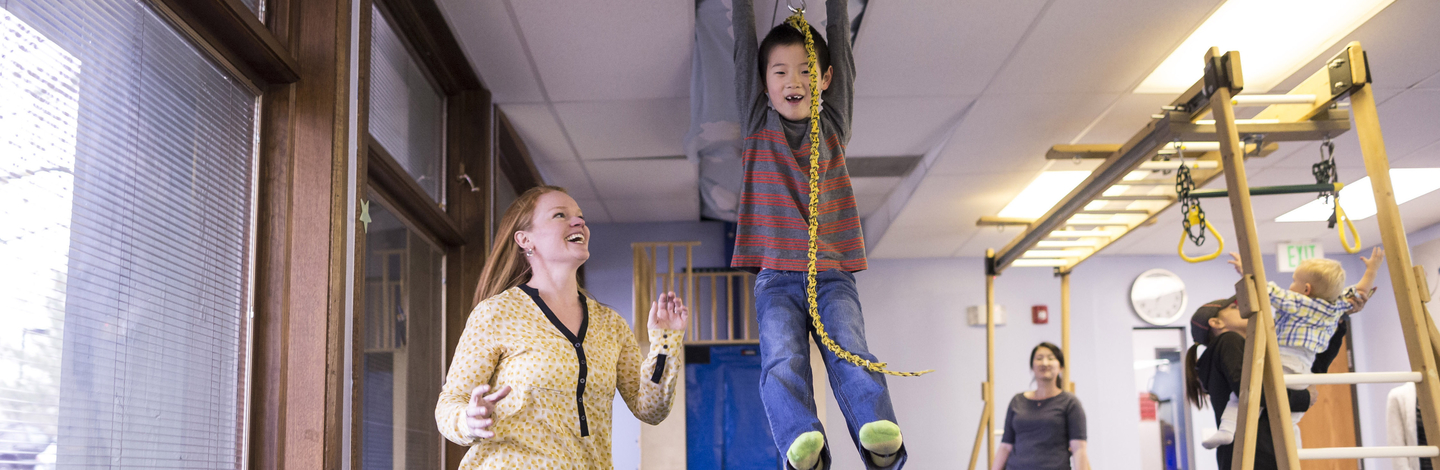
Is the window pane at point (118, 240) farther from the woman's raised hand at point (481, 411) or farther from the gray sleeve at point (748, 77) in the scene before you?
the gray sleeve at point (748, 77)

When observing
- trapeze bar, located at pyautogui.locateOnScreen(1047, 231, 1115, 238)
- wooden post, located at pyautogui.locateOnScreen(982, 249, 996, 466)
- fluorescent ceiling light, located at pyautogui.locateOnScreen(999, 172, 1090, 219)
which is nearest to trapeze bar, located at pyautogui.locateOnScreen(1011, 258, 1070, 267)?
wooden post, located at pyautogui.locateOnScreen(982, 249, 996, 466)

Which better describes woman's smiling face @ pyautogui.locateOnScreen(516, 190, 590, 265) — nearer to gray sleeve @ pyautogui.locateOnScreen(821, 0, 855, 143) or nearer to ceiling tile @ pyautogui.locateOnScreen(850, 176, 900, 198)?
gray sleeve @ pyautogui.locateOnScreen(821, 0, 855, 143)

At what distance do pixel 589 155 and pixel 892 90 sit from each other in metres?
1.85

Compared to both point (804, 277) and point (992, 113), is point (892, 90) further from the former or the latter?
point (804, 277)

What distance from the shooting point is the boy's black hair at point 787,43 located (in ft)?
9.26

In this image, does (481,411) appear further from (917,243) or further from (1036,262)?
(917,243)

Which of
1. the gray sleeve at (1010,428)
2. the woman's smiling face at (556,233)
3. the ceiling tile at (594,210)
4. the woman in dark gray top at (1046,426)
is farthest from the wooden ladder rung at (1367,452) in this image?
the ceiling tile at (594,210)

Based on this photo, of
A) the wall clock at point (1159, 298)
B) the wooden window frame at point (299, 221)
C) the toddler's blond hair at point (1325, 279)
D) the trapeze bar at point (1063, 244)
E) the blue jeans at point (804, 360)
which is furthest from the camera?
the wall clock at point (1159, 298)

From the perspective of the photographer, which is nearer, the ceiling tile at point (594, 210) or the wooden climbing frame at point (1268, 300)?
the wooden climbing frame at point (1268, 300)

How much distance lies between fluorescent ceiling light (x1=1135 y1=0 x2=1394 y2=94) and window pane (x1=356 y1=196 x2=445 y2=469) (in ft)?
9.98

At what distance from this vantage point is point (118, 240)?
75.3 inches

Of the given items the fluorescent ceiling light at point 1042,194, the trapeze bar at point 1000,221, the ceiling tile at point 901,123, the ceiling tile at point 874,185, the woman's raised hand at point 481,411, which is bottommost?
the woman's raised hand at point 481,411

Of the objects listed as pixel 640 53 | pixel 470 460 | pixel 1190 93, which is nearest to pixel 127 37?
pixel 470 460

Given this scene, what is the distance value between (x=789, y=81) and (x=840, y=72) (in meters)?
0.22
